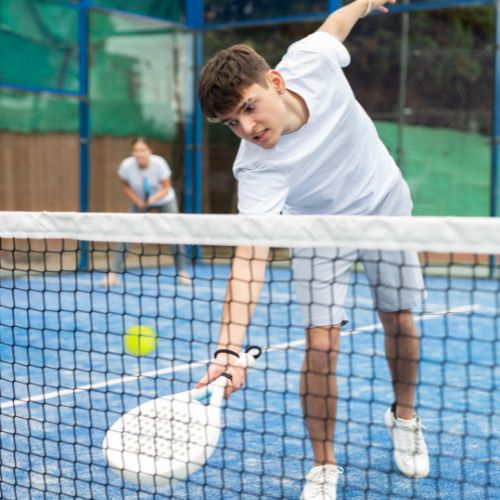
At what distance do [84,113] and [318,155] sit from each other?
754cm

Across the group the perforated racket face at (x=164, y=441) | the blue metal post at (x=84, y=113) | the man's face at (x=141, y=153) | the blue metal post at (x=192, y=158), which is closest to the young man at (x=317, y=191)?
the perforated racket face at (x=164, y=441)

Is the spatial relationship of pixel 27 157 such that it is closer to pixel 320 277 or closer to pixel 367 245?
pixel 320 277

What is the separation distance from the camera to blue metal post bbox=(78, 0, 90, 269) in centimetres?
955

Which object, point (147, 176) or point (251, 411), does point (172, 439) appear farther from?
point (147, 176)

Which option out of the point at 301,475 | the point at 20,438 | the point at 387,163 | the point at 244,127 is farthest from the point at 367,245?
the point at 20,438

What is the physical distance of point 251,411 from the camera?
8.87 feet

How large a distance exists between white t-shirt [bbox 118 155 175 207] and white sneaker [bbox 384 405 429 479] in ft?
18.8

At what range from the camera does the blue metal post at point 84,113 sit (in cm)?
955

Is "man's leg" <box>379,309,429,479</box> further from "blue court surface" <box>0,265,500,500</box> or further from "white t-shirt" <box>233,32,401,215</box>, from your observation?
"white t-shirt" <box>233,32,401,215</box>

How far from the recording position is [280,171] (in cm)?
244

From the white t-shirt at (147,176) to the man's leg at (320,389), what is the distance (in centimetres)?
586

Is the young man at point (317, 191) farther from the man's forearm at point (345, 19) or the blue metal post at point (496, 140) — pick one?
the blue metal post at point (496, 140)

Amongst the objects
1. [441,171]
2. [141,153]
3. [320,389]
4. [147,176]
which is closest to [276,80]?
[320,389]

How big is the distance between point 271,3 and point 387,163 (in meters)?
7.60
